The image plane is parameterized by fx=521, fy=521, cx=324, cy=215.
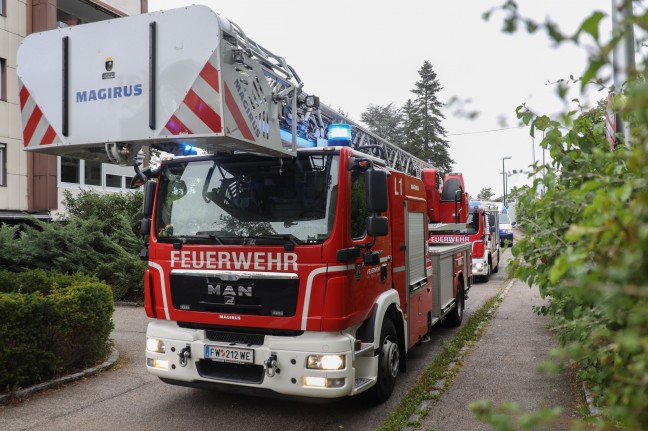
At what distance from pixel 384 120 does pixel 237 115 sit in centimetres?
4855

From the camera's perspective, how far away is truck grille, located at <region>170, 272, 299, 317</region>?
4.50 metres

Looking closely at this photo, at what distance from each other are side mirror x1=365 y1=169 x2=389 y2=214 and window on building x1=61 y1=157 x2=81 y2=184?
728 inches

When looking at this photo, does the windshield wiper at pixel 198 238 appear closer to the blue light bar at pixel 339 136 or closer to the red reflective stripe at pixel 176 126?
the red reflective stripe at pixel 176 126

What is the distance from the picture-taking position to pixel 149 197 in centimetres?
535

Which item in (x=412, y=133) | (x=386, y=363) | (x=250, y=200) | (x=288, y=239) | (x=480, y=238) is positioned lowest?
(x=386, y=363)

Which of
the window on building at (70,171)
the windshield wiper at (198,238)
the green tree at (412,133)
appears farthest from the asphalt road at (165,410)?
the green tree at (412,133)

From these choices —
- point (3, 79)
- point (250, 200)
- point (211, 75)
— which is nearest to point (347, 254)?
point (250, 200)

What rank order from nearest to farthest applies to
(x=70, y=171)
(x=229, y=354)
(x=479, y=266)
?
(x=229, y=354), (x=479, y=266), (x=70, y=171)

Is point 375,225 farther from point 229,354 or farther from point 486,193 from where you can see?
point 486,193

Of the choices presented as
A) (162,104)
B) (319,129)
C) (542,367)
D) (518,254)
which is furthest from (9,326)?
(542,367)

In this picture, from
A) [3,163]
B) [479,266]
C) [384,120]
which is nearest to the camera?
[479,266]

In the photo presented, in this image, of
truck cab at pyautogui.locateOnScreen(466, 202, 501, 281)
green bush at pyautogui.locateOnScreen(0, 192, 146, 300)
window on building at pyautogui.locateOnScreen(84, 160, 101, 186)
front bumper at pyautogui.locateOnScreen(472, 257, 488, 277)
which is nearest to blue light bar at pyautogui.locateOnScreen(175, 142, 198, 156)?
green bush at pyautogui.locateOnScreen(0, 192, 146, 300)

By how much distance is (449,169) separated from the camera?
4241 centimetres

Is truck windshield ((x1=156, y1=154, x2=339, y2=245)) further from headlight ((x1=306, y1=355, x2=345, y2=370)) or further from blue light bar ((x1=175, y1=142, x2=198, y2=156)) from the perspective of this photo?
headlight ((x1=306, y1=355, x2=345, y2=370))
